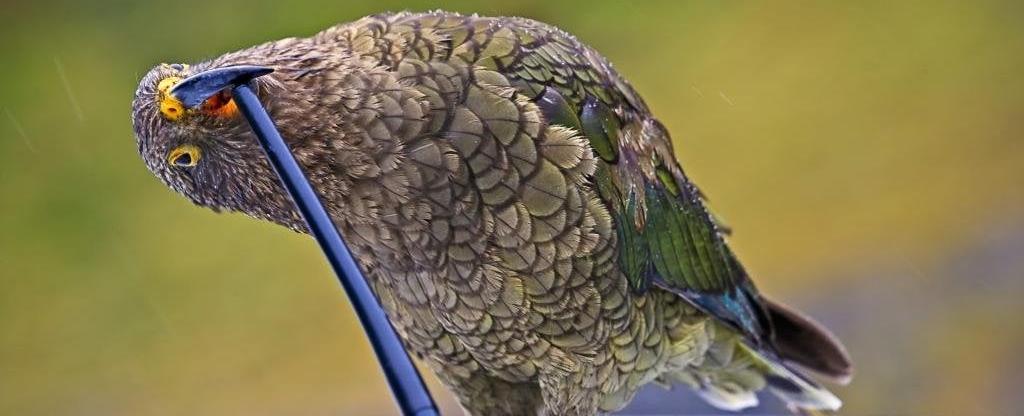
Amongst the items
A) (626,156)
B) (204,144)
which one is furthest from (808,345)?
(204,144)

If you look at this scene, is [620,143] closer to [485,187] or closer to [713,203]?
[485,187]

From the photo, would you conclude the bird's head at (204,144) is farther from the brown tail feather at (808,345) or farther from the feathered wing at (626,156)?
the brown tail feather at (808,345)

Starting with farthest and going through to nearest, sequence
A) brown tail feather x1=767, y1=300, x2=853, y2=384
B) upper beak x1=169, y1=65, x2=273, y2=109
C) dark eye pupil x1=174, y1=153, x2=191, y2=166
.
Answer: brown tail feather x1=767, y1=300, x2=853, y2=384 → dark eye pupil x1=174, y1=153, x2=191, y2=166 → upper beak x1=169, y1=65, x2=273, y2=109

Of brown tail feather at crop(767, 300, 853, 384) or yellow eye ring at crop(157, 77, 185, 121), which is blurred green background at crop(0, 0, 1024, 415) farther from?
yellow eye ring at crop(157, 77, 185, 121)

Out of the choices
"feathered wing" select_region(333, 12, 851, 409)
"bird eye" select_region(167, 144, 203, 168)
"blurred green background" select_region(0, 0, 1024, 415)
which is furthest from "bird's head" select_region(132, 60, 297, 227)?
"blurred green background" select_region(0, 0, 1024, 415)

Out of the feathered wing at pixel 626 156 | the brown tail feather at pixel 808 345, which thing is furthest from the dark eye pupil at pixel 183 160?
the brown tail feather at pixel 808 345
